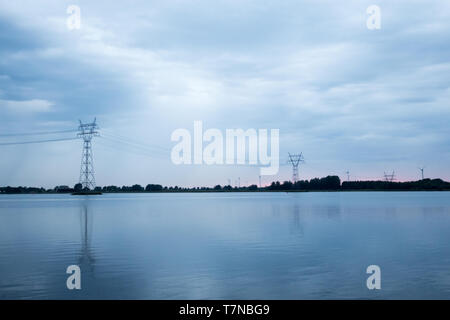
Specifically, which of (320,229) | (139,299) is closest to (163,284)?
(139,299)

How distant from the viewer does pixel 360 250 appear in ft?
97.2

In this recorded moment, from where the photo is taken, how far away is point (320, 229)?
145ft

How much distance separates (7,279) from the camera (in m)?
20.9
